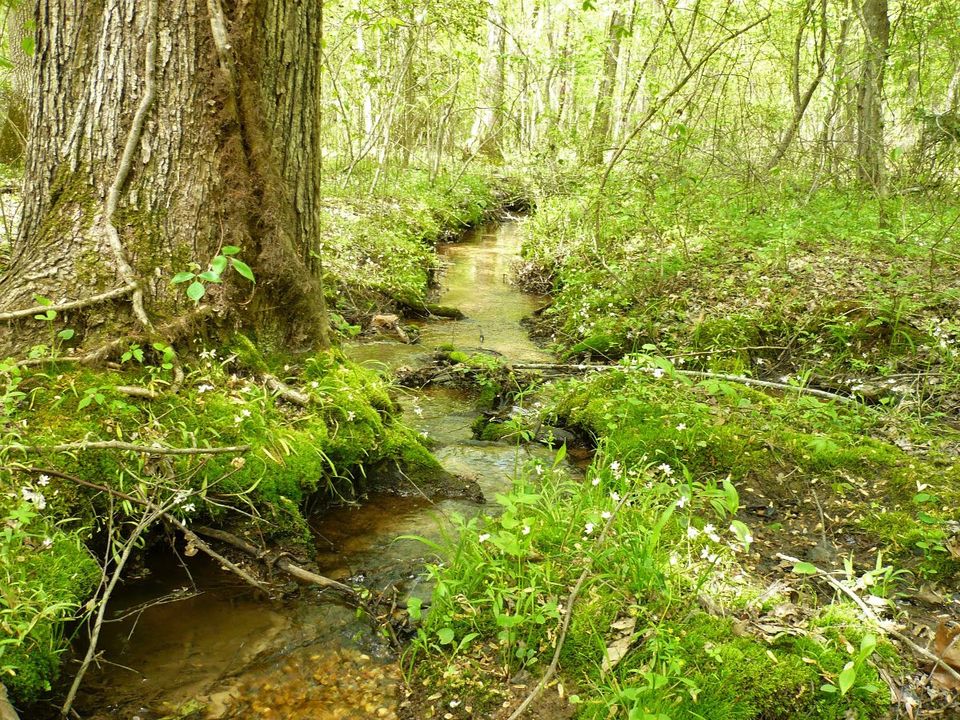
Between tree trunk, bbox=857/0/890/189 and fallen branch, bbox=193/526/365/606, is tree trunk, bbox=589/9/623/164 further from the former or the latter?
fallen branch, bbox=193/526/365/606

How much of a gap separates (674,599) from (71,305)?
3331mm

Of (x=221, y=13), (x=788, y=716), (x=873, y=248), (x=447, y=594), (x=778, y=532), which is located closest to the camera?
(x=788, y=716)

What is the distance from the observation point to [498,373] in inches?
241

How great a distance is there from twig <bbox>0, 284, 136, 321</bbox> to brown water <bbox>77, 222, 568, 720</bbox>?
1.42 metres

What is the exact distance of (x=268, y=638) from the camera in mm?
2914

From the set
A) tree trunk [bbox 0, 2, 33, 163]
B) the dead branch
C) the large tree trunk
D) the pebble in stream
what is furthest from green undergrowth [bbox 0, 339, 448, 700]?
tree trunk [bbox 0, 2, 33, 163]

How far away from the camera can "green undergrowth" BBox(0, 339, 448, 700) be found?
242cm

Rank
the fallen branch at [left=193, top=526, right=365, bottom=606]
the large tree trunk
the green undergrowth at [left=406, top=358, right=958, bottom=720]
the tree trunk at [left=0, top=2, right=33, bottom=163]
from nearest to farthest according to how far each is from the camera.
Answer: the green undergrowth at [left=406, top=358, right=958, bottom=720]
the fallen branch at [left=193, top=526, right=365, bottom=606]
the large tree trunk
the tree trunk at [left=0, top=2, right=33, bottom=163]

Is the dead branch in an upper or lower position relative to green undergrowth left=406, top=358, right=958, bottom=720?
upper

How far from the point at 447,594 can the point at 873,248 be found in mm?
7169

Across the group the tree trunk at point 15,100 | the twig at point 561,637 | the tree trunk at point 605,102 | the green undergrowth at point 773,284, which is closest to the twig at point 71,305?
the twig at point 561,637

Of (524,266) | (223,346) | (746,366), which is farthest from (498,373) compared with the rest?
(524,266)

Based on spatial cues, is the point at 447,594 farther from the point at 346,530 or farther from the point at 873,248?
the point at 873,248

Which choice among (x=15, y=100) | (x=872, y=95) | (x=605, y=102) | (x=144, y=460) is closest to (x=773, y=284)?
(x=872, y=95)
